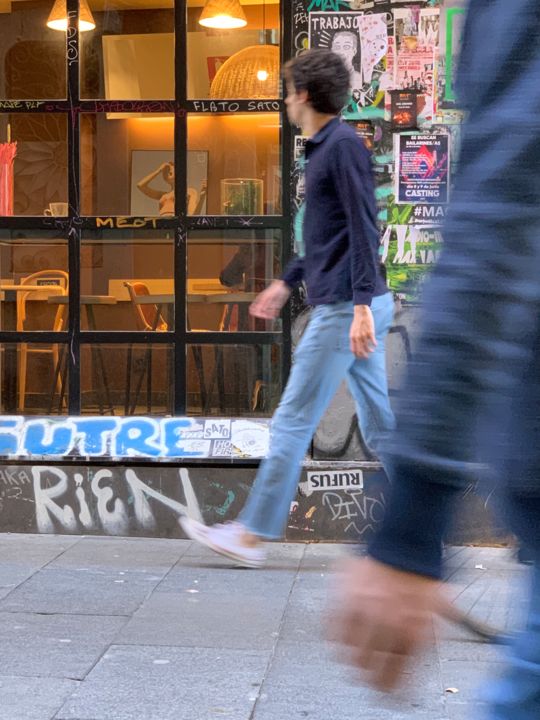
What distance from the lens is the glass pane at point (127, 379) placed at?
6.44 metres

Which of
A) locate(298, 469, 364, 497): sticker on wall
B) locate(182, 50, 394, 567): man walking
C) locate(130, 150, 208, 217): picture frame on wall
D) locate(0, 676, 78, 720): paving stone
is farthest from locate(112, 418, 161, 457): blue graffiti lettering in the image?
locate(0, 676, 78, 720): paving stone

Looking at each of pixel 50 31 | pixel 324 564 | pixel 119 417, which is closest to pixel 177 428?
pixel 119 417

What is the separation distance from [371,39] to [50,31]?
170 cm

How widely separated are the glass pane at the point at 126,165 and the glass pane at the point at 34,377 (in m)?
0.79

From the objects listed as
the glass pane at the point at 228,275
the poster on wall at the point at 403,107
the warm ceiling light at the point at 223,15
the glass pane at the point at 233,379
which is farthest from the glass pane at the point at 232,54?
the glass pane at the point at 233,379

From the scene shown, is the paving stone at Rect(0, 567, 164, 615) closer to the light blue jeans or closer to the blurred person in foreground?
the light blue jeans

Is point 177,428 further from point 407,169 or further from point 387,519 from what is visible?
point 387,519

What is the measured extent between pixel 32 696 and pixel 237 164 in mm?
3341

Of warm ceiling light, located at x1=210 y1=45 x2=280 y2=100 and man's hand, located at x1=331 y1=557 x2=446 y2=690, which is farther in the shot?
warm ceiling light, located at x1=210 y1=45 x2=280 y2=100

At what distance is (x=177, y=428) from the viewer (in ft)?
20.9

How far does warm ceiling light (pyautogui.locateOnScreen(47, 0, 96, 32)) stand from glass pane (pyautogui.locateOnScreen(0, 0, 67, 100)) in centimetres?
2

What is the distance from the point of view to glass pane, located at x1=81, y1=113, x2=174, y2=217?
6.40m

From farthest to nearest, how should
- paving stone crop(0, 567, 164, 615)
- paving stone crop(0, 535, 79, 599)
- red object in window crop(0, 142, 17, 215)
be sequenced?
red object in window crop(0, 142, 17, 215), paving stone crop(0, 535, 79, 599), paving stone crop(0, 567, 164, 615)

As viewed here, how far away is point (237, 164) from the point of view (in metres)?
6.38
